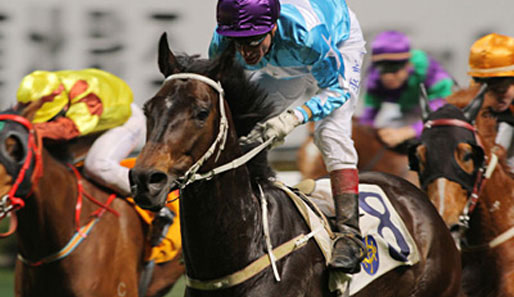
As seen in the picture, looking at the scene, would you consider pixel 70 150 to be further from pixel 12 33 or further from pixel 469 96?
pixel 12 33

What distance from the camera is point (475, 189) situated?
431 centimetres

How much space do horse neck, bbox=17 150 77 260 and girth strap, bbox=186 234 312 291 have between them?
163 centimetres

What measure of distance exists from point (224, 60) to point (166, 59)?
8.7 inches

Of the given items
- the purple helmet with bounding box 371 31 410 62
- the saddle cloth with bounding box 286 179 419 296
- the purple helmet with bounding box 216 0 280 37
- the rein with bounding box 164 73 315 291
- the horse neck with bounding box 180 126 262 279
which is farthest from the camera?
the purple helmet with bounding box 371 31 410 62

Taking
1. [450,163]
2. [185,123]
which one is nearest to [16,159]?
[185,123]

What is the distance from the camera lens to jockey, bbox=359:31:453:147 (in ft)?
21.4

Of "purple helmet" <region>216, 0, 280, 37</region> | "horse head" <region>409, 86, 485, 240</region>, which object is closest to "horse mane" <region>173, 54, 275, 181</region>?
"purple helmet" <region>216, 0, 280, 37</region>

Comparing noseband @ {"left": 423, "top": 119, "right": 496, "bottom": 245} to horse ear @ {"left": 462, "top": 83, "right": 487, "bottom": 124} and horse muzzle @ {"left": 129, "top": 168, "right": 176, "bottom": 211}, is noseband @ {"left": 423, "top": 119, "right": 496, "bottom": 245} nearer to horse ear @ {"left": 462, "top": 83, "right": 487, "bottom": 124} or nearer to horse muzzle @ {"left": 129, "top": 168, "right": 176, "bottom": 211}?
horse ear @ {"left": 462, "top": 83, "right": 487, "bottom": 124}

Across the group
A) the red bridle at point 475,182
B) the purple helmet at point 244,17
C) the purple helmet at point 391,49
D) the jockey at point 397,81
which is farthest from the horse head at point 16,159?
the purple helmet at point 391,49

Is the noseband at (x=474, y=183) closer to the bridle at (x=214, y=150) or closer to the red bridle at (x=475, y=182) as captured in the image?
the red bridle at (x=475, y=182)

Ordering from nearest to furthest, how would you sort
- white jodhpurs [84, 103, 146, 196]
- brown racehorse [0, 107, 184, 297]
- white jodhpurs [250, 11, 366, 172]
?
white jodhpurs [250, 11, 366, 172]
brown racehorse [0, 107, 184, 297]
white jodhpurs [84, 103, 146, 196]

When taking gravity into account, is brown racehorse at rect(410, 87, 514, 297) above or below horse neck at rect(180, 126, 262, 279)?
below

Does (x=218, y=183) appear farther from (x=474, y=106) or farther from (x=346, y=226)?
(x=474, y=106)

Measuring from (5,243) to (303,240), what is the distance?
20.0ft
